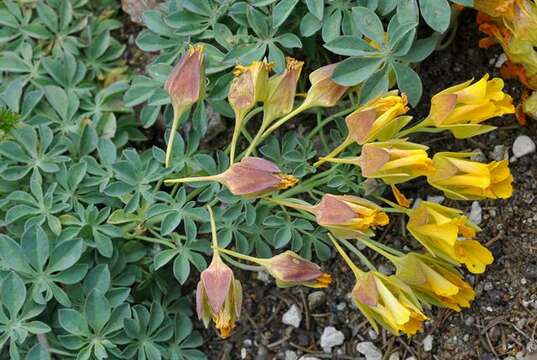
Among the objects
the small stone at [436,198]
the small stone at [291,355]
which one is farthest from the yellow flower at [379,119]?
the small stone at [291,355]

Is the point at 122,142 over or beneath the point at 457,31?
beneath

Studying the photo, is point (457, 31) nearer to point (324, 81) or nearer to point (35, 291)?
point (324, 81)

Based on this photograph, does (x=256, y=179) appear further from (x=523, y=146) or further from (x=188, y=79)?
(x=523, y=146)

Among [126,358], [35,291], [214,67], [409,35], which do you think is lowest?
[126,358]

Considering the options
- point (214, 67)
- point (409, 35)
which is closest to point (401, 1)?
point (409, 35)

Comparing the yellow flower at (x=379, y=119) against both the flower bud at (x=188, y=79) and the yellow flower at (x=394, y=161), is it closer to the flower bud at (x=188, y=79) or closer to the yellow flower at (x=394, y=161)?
the yellow flower at (x=394, y=161)
